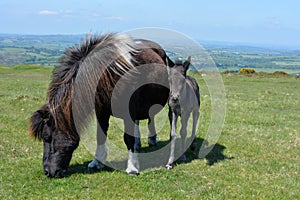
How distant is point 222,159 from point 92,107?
421 cm

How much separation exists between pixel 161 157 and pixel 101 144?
184cm

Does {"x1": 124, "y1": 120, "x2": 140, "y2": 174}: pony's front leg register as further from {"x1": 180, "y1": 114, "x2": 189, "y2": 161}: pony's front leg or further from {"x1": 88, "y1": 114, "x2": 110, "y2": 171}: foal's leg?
{"x1": 180, "y1": 114, "x2": 189, "y2": 161}: pony's front leg

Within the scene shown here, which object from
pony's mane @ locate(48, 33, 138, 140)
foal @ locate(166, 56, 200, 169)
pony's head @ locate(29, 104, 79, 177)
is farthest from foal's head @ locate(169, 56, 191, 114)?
pony's head @ locate(29, 104, 79, 177)

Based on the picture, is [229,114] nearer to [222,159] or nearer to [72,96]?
[222,159]

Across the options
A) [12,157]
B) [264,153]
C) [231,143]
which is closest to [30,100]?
[12,157]

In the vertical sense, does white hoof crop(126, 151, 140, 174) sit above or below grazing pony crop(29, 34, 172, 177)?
below

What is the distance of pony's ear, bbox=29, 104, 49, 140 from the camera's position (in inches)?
293

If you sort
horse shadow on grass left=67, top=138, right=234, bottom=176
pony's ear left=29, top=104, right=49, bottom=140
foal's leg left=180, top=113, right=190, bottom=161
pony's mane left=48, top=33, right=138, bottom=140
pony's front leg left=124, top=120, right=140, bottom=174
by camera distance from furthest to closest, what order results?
foal's leg left=180, top=113, right=190, bottom=161, horse shadow on grass left=67, top=138, right=234, bottom=176, pony's front leg left=124, top=120, right=140, bottom=174, pony's ear left=29, top=104, right=49, bottom=140, pony's mane left=48, top=33, right=138, bottom=140

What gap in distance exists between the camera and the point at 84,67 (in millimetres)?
7508

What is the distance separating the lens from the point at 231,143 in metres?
11.7

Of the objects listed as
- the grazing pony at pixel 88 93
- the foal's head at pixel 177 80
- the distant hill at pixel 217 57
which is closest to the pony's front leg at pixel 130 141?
the grazing pony at pixel 88 93

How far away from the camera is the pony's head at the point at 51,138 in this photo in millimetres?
7473

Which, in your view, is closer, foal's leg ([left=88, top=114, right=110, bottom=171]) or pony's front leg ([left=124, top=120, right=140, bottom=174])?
pony's front leg ([left=124, top=120, right=140, bottom=174])

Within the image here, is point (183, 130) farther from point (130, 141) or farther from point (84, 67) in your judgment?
point (84, 67)
